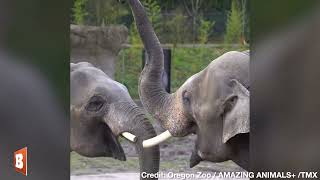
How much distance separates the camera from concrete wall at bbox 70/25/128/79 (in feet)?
16.1

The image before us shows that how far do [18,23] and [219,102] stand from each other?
5.06 feet

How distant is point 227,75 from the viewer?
190 inches

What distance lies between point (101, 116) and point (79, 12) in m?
0.78

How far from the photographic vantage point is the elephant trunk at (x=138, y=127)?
4906 millimetres

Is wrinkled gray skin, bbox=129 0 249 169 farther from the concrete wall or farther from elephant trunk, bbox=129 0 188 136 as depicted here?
the concrete wall

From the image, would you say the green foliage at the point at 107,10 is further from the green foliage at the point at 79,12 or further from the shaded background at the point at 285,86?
the shaded background at the point at 285,86

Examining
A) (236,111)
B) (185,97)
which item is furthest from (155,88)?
(236,111)

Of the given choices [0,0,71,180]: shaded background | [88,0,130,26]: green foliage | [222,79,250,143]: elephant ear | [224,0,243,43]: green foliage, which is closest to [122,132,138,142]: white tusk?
[0,0,71,180]: shaded background

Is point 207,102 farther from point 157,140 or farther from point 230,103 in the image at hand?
point 157,140

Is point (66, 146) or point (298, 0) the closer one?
point (298, 0)

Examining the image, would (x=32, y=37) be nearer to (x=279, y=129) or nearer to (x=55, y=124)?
(x=55, y=124)

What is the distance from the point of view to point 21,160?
16.9 feet

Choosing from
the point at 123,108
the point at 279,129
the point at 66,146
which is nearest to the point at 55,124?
the point at 66,146

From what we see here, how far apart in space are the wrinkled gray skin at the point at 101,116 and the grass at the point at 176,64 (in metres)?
0.08
